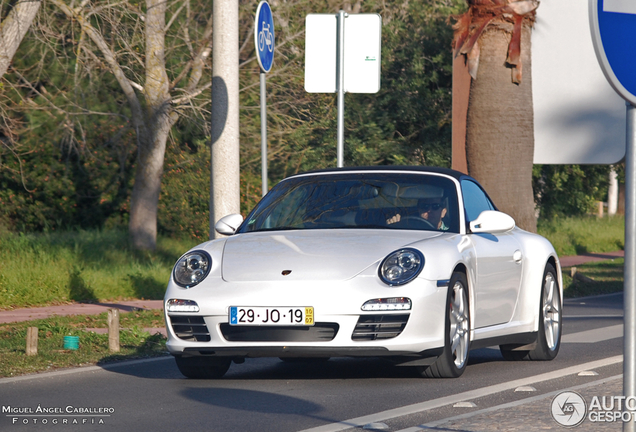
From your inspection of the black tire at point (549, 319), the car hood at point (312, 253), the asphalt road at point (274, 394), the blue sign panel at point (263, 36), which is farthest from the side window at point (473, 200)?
the blue sign panel at point (263, 36)

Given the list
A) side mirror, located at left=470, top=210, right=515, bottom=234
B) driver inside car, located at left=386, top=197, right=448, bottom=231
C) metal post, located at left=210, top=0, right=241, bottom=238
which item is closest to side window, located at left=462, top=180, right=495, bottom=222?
side mirror, located at left=470, top=210, right=515, bottom=234

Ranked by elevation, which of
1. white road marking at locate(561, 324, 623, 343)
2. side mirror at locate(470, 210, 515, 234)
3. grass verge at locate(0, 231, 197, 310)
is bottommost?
grass verge at locate(0, 231, 197, 310)

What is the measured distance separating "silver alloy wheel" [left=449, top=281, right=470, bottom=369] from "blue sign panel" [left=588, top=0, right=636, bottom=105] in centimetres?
360

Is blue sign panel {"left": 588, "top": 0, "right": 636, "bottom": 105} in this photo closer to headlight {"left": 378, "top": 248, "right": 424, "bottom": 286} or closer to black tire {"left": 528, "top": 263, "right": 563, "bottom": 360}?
headlight {"left": 378, "top": 248, "right": 424, "bottom": 286}

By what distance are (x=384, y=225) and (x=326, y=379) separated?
1209mm

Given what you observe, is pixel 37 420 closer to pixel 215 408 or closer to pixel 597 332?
pixel 215 408

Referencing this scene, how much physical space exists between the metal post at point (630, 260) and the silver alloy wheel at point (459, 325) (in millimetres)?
3372

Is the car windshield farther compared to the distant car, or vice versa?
the car windshield

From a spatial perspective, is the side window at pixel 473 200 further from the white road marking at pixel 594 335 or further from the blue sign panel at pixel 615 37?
the blue sign panel at pixel 615 37

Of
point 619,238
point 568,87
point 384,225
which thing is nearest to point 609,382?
point 384,225

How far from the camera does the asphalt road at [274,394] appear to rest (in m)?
5.91

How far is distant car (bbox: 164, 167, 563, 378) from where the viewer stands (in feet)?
22.5

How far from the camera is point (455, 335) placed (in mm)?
7367

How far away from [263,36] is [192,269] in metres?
3.60
